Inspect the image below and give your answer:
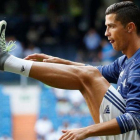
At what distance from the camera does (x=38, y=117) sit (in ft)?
31.3

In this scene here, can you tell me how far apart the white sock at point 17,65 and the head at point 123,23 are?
0.70 m

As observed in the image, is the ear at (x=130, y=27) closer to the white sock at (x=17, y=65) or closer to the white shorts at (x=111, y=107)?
the white shorts at (x=111, y=107)

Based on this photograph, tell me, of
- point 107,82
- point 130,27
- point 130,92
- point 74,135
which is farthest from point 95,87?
point 130,27

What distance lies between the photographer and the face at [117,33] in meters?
3.80

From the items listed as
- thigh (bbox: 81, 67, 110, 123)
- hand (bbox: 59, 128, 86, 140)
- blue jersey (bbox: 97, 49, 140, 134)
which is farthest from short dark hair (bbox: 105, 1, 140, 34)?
hand (bbox: 59, 128, 86, 140)

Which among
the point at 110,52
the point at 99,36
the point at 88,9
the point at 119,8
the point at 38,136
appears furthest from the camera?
the point at 88,9

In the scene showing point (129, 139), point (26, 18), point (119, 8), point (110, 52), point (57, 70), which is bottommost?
point (129, 139)

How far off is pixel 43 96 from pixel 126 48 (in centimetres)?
585

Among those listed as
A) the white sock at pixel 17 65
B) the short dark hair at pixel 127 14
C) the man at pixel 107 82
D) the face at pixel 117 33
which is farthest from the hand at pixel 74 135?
the short dark hair at pixel 127 14

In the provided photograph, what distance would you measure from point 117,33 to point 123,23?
90 mm

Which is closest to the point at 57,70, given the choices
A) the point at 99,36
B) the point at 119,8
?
the point at 119,8

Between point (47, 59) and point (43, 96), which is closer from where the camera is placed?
point (47, 59)

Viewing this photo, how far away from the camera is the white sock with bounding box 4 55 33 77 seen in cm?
364

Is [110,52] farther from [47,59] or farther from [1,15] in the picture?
[47,59]
